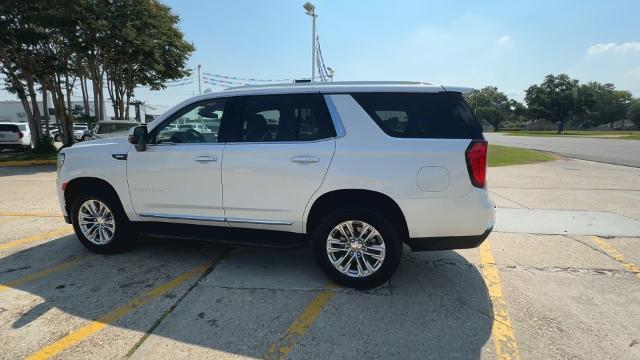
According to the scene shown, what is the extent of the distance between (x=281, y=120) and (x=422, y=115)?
137 centimetres

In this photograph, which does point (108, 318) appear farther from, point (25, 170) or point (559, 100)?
point (559, 100)

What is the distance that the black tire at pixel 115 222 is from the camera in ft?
14.7

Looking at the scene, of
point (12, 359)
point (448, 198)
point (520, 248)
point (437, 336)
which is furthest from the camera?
point (520, 248)

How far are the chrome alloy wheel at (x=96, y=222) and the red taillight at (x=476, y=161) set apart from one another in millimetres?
3948

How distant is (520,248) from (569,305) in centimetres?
157

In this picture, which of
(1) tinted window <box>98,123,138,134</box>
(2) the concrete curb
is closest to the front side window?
(1) tinted window <box>98,123,138,134</box>

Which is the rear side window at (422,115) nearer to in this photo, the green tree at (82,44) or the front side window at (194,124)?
the front side window at (194,124)

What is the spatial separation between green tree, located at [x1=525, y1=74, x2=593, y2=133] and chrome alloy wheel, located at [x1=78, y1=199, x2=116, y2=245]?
266 ft

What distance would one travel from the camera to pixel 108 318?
320cm

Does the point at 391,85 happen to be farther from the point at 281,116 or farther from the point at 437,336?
the point at 437,336

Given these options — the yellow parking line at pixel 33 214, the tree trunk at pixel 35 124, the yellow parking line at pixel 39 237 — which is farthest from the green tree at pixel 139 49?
the yellow parking line at pixel 39 237

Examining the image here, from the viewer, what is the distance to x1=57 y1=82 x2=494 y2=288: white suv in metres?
3.42

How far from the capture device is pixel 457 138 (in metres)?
3.41

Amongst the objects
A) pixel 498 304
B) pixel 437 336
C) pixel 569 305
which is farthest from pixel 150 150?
pixel 569 305
